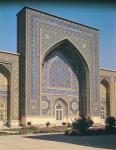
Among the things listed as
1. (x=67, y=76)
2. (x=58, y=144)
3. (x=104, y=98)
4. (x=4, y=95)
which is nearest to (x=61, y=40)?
(x=67, y=76)

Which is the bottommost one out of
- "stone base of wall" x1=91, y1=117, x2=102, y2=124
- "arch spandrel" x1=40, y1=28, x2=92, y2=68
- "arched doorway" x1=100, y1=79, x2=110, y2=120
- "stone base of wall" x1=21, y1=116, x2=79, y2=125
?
"stone base of wall" x1=91, y1=117, x2=102, y2=124

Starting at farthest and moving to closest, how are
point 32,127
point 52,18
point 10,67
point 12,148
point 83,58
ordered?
point 83,58 → point 52,18 → point 10,67 → point 32,127 → point 12,148

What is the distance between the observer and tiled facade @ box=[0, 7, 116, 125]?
1942cm

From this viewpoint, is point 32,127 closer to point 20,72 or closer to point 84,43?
point 20,72

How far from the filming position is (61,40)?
2191cm

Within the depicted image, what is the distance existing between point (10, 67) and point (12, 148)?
11.5m

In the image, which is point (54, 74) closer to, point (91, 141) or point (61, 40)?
point (61, 40)

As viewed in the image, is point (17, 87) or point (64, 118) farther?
point (64, 118)

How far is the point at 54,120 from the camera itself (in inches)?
851

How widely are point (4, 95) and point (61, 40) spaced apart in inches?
224

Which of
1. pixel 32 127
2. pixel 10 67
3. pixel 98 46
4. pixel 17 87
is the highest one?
pixel 98 46

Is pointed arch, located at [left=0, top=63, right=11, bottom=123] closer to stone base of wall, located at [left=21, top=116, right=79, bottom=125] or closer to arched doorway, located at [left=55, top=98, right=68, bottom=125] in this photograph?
stone base of wall, located at [left=21, top=116, right=79, bottom=125]

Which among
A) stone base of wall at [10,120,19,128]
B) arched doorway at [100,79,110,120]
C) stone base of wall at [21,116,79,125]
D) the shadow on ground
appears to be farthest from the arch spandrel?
the shadow on ground

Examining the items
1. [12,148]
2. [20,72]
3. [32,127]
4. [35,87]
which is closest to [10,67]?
[20,72]
